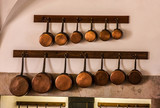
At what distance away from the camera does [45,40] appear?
2.27 metres

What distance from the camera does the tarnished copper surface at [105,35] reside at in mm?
2229

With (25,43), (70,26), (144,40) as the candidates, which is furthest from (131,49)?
(25,43)

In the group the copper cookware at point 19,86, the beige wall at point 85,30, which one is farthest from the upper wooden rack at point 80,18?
the copper cookware at point 19,86

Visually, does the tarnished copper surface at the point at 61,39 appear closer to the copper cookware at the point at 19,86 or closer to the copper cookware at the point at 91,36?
the copper cookware at the point at 91,36

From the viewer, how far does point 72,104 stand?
2465 millimetres

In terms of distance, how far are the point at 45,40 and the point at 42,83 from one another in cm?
50

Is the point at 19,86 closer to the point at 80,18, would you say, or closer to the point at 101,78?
the point at 101,78

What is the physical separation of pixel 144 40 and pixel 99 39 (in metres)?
0.52

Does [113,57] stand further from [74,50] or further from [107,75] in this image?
[74,50]

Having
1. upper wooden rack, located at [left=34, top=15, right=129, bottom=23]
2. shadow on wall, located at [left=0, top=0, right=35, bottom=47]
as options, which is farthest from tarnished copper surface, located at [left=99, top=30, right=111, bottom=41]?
shadow on wall, located at [left=0, top=0, right=35, bottom=47]

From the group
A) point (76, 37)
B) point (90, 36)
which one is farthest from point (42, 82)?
point (90, 36)

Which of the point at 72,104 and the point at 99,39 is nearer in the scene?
the point at 99,39

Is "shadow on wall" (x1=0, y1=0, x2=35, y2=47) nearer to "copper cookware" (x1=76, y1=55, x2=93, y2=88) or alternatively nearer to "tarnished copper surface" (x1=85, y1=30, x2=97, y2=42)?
"tarnished copper surface" (x1=85, y1=30, x2=97, y2=42)

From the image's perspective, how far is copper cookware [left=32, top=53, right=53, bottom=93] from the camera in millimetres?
2221
